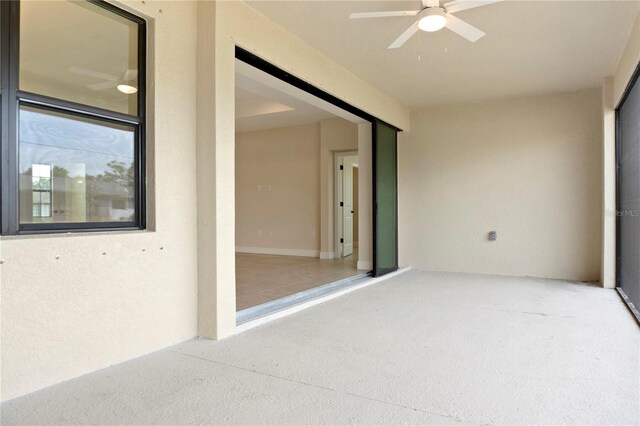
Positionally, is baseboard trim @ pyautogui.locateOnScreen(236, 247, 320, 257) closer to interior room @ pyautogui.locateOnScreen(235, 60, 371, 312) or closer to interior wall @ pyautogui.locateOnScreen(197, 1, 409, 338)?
interior room @ pyautogui.locateOnScreen(235, 60, 371, 312)

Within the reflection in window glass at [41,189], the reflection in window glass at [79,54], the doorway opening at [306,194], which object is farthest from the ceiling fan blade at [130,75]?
the doorway opening at [306,194]

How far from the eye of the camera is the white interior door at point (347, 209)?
298 inches

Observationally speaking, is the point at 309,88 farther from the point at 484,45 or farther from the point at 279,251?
the point at 279,251

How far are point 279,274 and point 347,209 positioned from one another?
110 inches

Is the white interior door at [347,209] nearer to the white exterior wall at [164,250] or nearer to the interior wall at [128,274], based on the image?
the white exterior wall at [164,250]

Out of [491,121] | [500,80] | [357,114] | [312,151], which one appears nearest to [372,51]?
[357,114]

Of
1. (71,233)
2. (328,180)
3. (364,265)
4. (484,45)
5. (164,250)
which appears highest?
(484,45)

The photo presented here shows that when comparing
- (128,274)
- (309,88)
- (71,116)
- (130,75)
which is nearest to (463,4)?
(309,88)

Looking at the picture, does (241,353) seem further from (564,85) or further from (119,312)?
(564,85)

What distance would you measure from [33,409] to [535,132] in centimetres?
597

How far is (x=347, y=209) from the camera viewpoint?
7.73 metres

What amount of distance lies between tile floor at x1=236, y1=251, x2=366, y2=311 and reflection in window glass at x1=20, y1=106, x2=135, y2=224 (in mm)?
1485

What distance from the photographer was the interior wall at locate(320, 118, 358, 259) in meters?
7.08

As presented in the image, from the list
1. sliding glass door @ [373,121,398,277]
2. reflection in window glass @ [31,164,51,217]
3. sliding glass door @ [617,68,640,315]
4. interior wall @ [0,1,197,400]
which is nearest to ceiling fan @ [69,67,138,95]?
interior wall @ [0,1,197,400]
